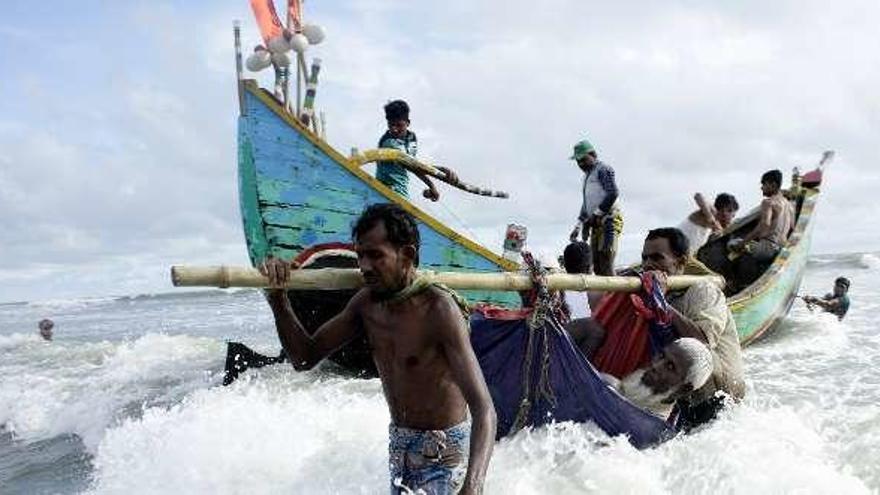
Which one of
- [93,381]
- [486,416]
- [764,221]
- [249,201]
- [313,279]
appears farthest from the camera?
[93,381]

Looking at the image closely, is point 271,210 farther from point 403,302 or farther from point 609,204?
point 403,302

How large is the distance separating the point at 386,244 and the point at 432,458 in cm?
69

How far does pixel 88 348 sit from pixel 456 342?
1523 centimetres

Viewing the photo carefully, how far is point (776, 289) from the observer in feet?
29.2

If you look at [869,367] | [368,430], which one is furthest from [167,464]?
[869,367]

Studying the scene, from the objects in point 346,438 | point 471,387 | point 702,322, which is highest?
point 471,387

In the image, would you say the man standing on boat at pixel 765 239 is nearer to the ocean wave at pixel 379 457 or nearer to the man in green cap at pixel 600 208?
the man in green cap at pixel 600 208

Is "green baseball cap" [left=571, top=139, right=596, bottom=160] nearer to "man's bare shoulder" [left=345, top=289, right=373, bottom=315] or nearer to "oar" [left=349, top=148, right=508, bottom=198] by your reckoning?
"oar" [left=349, top=148, right=508, bottom=198]

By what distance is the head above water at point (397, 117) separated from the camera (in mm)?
6875

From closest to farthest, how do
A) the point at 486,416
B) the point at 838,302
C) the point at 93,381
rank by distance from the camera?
the point at 486,416, the point at 93,381, the point at 838,302

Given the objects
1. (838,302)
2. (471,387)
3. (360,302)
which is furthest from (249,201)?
(838,302)

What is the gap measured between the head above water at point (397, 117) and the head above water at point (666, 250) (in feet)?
10.3

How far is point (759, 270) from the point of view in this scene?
31.2 feet

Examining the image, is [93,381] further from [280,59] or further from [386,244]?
[386,244]
